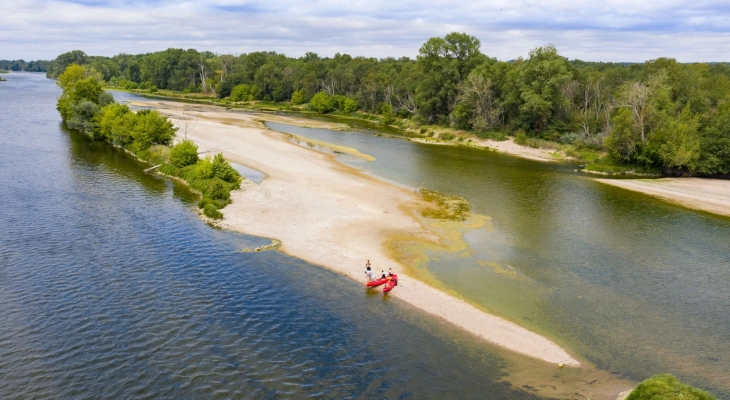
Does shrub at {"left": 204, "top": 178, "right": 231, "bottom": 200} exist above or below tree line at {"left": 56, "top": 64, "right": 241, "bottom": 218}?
below

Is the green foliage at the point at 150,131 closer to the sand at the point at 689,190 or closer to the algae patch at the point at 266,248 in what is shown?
the algae patch at the point at 266,248

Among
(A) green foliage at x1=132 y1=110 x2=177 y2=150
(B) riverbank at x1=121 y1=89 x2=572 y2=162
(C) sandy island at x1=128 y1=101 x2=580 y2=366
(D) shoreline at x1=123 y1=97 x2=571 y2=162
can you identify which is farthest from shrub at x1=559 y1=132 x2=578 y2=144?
(A) green foliage at x1=132 y1=110 x2=177 y2=150

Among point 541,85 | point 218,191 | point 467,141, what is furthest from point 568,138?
point 218,191

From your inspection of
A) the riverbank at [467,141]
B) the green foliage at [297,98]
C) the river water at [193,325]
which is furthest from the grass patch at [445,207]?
the green foliage at [297,98]

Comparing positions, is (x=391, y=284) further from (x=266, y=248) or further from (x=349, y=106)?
(x=349, y=106)

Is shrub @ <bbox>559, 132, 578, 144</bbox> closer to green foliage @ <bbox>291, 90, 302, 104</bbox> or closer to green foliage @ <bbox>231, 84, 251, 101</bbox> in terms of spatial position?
green foliage @ <bbox>291, 90, 302, 104</bbox>

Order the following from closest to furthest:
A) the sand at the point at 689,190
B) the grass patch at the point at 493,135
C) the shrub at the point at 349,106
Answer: the sand at the point at 689,190 → the grass patch at the point at 493,135 → the shrub at the point at 349,106
